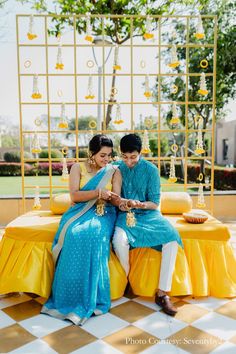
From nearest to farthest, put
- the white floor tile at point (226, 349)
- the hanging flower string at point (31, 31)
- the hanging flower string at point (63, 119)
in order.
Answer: the white floor tile at point (226, 349) → the hanging flower string at point (31, 31) → the hanging flower string at point (63, 119)

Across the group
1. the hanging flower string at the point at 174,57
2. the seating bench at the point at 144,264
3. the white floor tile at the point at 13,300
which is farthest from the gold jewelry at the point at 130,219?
the hanging flower string at the point at 174,57

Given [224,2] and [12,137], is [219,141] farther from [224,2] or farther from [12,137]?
[12,137]

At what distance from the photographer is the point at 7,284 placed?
2.41m

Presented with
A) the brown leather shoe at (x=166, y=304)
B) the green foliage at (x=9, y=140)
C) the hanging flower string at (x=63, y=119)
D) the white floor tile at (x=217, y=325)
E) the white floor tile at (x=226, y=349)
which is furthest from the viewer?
the green foliage at (x=9, y=140)

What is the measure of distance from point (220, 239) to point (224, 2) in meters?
6.32

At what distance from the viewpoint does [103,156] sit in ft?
8.63

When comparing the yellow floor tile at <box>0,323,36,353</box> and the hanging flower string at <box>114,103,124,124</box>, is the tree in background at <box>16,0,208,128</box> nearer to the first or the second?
the hanging flower string at <box>114,103,124,124</box>

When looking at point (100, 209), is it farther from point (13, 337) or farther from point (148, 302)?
point (13, 337)

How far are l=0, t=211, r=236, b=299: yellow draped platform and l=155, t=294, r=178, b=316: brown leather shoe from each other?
0.32 ft

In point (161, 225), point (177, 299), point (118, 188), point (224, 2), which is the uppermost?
point (224, 2)

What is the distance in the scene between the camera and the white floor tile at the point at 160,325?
1980 millimetres

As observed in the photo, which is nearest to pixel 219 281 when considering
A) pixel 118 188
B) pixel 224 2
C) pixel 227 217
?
pixel 118 188

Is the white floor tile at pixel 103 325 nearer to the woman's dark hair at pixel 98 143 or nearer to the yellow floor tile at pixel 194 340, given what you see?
the yellow floor tile at pixel 194 340

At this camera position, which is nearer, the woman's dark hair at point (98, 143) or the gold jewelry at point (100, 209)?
the gold jewelry at point (100, 209)
